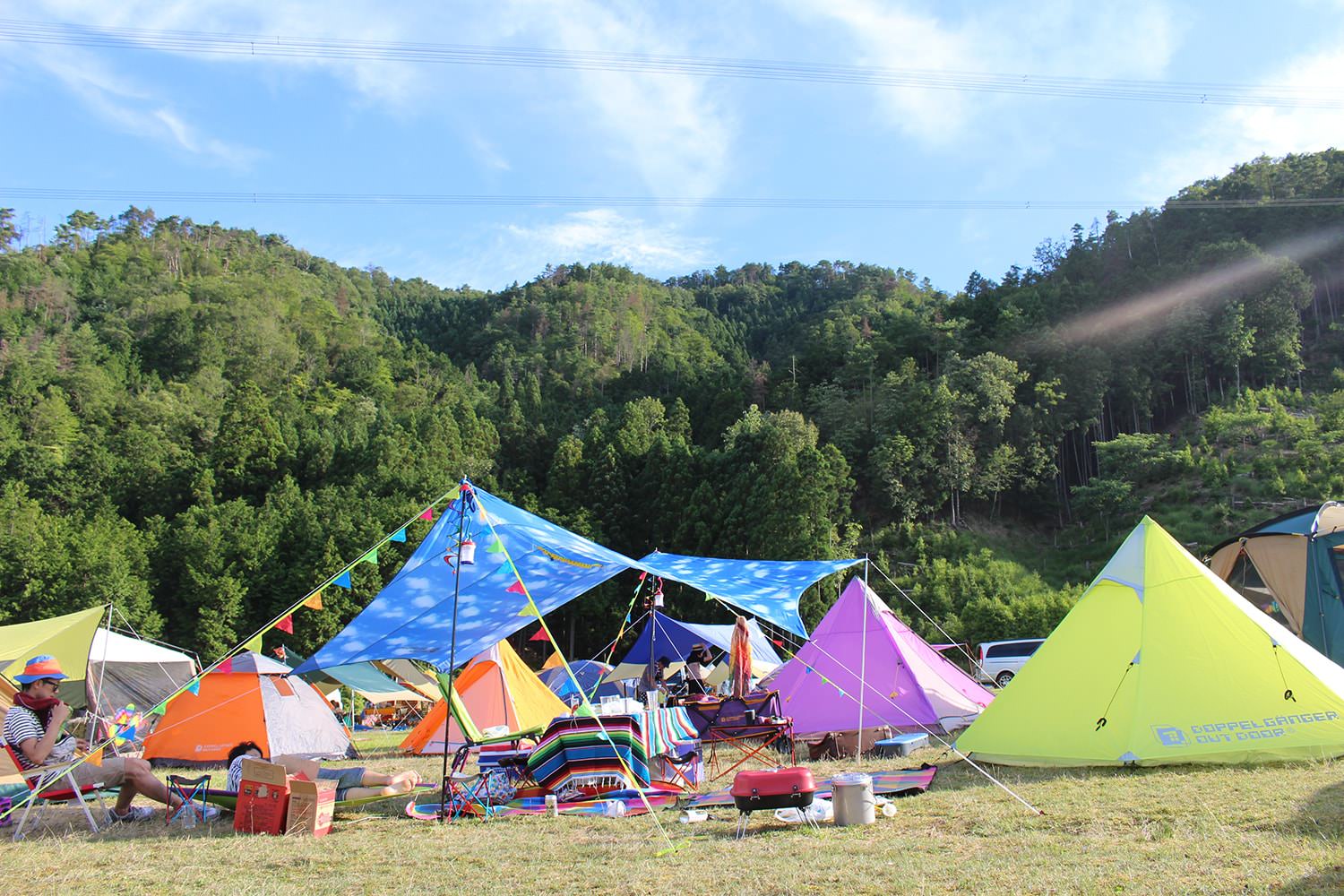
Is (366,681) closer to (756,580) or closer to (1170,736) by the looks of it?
(756,580)

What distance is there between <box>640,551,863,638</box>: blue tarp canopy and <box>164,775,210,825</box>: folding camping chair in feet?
14.8

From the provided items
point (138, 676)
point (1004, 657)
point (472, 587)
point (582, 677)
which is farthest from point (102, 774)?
point (1004, 657)

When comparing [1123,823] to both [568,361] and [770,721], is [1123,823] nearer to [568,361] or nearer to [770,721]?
[770,721]

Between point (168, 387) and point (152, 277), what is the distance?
1813 centimetres

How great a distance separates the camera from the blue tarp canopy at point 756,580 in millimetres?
10180

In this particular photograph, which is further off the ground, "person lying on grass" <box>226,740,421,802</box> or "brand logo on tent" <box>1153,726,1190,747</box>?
"brand logo on tent" <box>1153,726,1190,747</box>

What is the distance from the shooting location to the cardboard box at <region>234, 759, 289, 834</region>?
18.1ft

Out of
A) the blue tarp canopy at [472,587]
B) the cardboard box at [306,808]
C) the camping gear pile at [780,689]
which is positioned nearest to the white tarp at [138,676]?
the camping gear pile at [780,689]

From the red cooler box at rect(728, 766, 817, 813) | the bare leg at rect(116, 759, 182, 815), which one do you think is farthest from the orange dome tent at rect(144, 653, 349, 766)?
the red cooler box at rect(728, 766, 817, 813)

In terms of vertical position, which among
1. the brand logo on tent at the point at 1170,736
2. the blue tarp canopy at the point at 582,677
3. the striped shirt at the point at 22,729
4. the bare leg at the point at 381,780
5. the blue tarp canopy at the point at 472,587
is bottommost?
the blue tarp canopy at the point at 582,677

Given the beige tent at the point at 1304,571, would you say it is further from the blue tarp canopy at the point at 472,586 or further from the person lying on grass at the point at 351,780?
the person lying on grass at the point at 351,780

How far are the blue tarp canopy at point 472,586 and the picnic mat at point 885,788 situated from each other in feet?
6.31

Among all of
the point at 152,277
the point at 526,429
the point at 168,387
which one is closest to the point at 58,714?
the point at 526,429

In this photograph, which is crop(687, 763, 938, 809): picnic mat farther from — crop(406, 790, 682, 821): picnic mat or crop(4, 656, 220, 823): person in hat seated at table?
crop(4, 656, 220, 823): person in hat seated at table
